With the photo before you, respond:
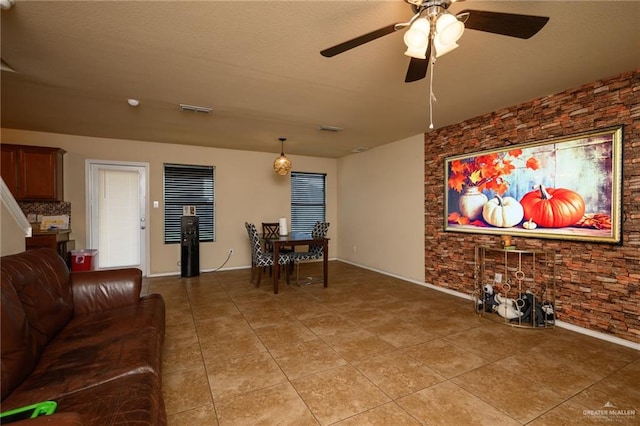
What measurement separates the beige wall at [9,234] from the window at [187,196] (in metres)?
2.91

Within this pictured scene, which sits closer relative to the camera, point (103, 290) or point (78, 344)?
point (78, 344)

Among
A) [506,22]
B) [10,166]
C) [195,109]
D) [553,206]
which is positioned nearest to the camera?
[506,22]

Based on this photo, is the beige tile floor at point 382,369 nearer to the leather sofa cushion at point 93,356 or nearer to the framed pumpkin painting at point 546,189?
the leather sofa cushion at point 93,356

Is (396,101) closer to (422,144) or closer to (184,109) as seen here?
(422,144)

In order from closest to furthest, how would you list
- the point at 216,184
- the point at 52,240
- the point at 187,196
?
the point at 52,240
the point at 187,196
the point at 216,184

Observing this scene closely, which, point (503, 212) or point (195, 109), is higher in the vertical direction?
point (195, 109)

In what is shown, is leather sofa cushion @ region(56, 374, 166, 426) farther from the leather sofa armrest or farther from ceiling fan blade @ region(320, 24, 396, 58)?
ceiling fan blade @ region(320, 24, 396, 58)

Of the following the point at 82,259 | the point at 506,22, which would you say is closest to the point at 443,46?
the point at 506,22

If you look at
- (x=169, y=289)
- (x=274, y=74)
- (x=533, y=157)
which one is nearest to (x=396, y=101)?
(x=274, y=74)

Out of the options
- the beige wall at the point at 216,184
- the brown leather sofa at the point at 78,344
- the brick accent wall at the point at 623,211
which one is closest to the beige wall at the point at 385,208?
the beige wall at the point at 216,184

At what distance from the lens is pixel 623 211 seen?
253cm

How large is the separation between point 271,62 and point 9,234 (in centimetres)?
240

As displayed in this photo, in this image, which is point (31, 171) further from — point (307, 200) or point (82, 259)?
point (307, 200)

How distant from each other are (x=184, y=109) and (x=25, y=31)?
4.99 ft
